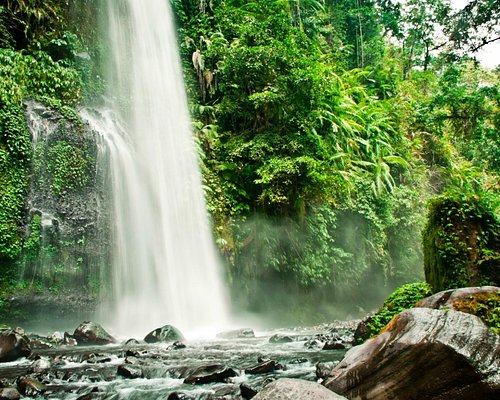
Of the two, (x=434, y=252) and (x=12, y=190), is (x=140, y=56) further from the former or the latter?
(x=434, y=252)

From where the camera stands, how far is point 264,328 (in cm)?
1280

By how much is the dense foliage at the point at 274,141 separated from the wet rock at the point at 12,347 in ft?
10.3

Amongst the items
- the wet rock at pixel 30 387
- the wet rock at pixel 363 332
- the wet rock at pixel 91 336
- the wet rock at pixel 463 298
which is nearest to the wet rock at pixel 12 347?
the wet rock at pixel 91 336

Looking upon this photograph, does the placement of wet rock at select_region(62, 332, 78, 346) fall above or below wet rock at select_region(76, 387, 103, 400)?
above

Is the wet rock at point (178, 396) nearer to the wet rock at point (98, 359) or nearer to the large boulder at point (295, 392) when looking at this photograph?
the large boulder at point (295, 392)

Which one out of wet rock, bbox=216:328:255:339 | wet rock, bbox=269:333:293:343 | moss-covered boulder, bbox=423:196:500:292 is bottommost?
wet rock, bbox=269:333:293:343

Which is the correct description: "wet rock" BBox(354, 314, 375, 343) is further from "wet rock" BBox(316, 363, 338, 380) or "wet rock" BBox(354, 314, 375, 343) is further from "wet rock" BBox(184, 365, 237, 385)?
"wet rock" BBox(184, 365, 237, 385)

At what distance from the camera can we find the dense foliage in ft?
34.0

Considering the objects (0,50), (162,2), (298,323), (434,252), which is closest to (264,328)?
(298,323)

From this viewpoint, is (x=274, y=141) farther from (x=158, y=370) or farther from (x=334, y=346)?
(x=158, y=370)

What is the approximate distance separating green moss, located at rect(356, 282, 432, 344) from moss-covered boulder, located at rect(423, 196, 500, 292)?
0.27 metres

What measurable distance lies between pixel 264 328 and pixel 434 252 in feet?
23.3

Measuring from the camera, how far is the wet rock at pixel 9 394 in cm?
444

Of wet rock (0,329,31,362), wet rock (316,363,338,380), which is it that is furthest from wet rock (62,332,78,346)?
wet rock (316,363,338,380)
